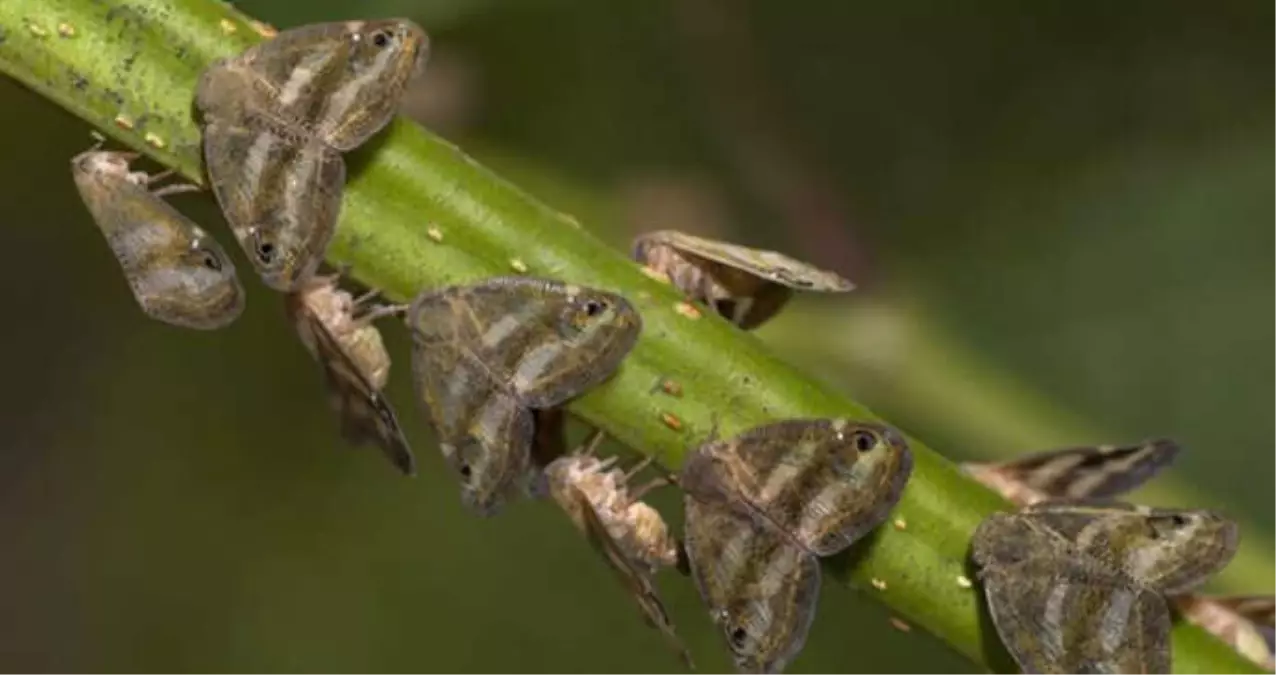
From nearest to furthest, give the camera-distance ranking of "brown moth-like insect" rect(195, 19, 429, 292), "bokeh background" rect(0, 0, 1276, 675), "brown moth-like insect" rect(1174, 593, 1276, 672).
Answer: "brown moth-like insect" rect(195, 19, 429, 292), "brown moth-like insect" rect(1174, 593, 1276, 672), "bokeh background" rect(0, 0, 1276, 675)

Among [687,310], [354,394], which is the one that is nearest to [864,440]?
[687,310]

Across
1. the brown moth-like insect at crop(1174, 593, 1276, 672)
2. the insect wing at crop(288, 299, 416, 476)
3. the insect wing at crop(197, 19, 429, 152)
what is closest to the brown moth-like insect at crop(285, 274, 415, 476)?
the insect wing at crop(288, 299, 416, 476)

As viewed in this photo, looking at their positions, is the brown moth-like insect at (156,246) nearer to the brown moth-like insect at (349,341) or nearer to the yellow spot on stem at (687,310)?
the brown moth-like insect at (349,341)

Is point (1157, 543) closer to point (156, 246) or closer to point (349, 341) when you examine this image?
point (349, 341)

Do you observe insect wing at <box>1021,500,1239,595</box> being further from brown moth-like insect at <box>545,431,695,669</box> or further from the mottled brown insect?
brown moth-like insect at <box>545,431,695,669</box>

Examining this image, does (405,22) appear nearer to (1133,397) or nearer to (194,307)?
(194,307)

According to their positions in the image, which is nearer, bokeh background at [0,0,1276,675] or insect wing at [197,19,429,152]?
insect wing at [197,19,429,152]

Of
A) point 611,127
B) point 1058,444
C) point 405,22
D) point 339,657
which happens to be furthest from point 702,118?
point 405,22
